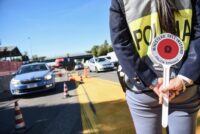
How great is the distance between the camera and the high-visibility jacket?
83.9 inches

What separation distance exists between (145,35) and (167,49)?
0.18m

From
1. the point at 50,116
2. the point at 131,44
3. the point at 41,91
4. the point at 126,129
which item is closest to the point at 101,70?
the point at 41,91

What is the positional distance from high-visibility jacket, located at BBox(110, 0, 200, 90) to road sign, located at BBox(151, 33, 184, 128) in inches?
3.3

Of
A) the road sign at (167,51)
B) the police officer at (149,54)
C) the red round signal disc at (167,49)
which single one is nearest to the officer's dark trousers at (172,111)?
the police officer at (149,54)

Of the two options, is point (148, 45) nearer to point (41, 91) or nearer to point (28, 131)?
point (28, 131)

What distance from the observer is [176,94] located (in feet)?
6.82

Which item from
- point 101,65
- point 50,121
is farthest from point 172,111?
point 101,65

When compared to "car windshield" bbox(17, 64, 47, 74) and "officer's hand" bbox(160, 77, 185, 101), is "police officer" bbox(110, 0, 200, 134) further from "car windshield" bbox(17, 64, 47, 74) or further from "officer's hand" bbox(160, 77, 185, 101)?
"car windshield" bbox(17, 64, 47, 74)

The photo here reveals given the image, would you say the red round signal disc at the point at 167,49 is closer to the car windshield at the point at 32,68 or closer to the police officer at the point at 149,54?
the police officer at the point at 149,54

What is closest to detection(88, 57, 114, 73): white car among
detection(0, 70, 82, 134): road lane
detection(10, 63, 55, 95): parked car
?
detection(10, 63, 55, 95): parked car

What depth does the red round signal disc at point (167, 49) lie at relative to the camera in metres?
2.06

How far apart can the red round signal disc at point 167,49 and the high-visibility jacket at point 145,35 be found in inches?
3.2

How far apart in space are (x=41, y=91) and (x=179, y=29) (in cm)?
1318

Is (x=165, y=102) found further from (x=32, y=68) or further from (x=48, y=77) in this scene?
(x=32, y=68)
